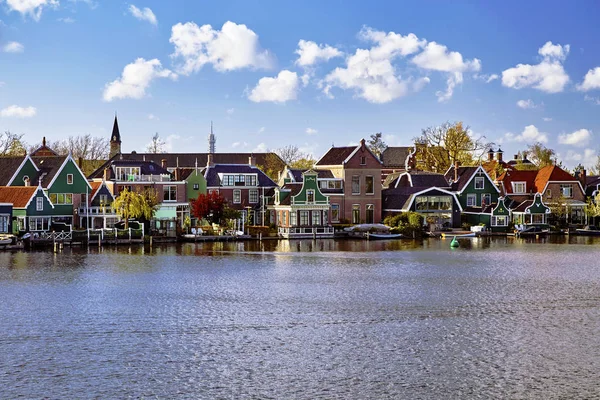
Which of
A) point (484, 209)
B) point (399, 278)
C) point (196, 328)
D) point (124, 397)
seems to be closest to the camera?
point (124, 397)

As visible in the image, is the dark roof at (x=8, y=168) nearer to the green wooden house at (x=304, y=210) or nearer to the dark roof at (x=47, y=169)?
the dark roof at (x=47, y=169)

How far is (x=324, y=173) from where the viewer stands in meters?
83.7

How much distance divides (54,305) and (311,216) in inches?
1624

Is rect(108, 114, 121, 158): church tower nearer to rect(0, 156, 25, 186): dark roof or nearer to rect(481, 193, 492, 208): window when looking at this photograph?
rect(0, 156, 25, 186): dark roof

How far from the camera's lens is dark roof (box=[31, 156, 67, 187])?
2874 inches

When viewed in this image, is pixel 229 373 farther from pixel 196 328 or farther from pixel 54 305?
pixel 54 305

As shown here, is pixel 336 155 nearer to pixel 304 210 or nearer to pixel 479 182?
pixel 304 210

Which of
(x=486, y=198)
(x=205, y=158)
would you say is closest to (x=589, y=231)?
(x=486, y=198)

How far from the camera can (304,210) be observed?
257 feet

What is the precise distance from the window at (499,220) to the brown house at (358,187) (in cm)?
1128

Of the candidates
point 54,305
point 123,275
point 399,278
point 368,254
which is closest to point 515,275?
point 399,278

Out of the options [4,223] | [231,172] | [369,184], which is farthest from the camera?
[369,184]

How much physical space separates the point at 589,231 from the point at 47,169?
2050 inches

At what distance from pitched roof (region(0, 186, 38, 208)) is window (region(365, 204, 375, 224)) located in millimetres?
31808
